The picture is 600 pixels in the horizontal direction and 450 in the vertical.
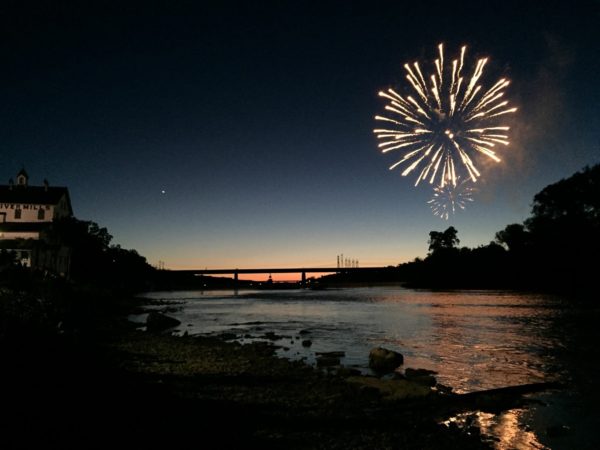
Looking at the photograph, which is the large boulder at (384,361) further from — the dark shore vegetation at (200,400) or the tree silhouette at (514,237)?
the tree silhouette at (514,237)

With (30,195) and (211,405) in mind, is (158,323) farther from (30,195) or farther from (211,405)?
(30,195)

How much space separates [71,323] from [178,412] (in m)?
26.5

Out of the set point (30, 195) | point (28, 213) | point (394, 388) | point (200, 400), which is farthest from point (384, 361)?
point (30, 195)

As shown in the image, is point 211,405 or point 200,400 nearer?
point 211,405

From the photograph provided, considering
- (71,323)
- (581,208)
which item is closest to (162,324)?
(71,323)

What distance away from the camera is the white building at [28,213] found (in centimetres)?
7497

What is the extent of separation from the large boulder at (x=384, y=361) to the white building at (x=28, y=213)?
74.5 meters

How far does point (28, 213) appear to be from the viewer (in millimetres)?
90625

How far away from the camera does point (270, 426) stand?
1045 cm

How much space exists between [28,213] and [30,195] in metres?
4.60

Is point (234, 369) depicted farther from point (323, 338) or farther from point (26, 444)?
point (323, 338)

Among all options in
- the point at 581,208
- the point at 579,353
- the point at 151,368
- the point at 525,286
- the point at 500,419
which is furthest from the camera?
the point at 525,286

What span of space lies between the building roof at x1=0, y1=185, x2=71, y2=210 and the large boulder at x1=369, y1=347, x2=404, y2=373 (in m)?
94.3

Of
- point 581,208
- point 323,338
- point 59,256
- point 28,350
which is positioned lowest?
point 323,338
